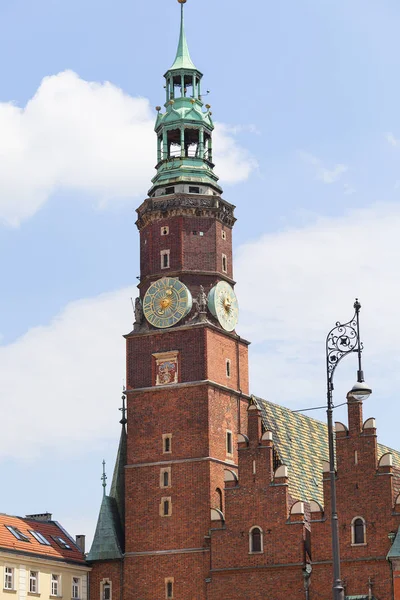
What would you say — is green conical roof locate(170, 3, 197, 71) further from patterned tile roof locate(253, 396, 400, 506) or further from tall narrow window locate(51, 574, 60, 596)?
tall narrow window locate(51, 574, 60, 596)

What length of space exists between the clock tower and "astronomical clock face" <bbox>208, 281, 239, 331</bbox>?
56 millimetres

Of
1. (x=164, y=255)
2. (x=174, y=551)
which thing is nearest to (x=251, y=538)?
(x=174, y=551)

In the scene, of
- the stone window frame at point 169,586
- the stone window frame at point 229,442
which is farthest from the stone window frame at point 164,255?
the stone window frame at point 169,586

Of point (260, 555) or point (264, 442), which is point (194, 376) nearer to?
point (264, 442)

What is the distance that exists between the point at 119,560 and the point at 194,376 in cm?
1048

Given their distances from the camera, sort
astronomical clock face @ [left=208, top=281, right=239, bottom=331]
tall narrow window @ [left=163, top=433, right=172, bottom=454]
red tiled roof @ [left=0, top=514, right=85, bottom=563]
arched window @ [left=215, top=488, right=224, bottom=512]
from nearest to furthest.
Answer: red tiled roof @ [left=0, top=514, right=85, bottom=563] → arched window @ [left=215, top=488, right=224, bottom=512] → tall narrow window @ [left=163, top=433, right=172, bottom=454] → astronomical clock face @ [left=208, top=281, right=239, bottom=331]

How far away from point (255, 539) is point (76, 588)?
36.2 ft

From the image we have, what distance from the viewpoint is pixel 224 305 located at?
67.6m

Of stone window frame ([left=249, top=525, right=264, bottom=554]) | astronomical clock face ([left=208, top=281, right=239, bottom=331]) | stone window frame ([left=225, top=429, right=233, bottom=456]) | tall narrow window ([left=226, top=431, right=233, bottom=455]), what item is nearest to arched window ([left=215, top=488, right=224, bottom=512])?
stone window frame ([left=225, top=429, right=233, bottom=456])

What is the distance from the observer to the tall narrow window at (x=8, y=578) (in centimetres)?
6062

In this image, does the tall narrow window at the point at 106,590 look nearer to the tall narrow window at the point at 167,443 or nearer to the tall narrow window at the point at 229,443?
the tall narrow window at the point at 167,443

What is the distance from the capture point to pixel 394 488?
2352 inches

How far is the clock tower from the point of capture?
63.0 m

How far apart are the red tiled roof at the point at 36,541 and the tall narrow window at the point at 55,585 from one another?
3.27 feet
